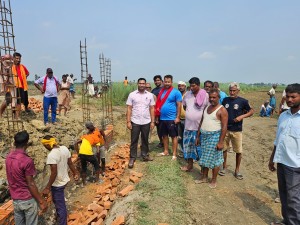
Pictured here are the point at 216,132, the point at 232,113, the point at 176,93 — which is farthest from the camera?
the point at 176,93

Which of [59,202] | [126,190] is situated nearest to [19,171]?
[59,202]

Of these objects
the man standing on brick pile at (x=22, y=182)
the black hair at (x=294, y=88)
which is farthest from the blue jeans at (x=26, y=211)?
the black hair at (x=294, y=88)

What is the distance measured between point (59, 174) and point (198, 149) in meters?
2.57

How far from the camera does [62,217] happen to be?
380 cm

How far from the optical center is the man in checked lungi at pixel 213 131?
4.14 metres

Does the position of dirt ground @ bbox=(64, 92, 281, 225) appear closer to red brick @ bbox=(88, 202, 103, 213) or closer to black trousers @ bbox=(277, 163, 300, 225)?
red brick @ bbox=(88, 202, 103, 213)

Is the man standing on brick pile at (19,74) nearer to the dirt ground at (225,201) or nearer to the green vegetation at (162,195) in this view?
the dirt ground at (225,201)

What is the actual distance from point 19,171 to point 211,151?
2.83m

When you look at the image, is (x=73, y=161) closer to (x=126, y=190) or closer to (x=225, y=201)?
(x=126, y=190)

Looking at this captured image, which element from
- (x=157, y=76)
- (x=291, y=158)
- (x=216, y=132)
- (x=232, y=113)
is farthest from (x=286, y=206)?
(x=157, y=76)

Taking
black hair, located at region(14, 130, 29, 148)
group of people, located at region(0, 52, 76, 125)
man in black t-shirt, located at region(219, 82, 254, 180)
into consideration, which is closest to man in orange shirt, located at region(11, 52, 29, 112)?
group of people, located at region(0, 52, 76, 125)

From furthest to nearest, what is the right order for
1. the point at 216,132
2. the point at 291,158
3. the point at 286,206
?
1. the point at 216,132
2. the point at 286,206
3. the point at 291,158

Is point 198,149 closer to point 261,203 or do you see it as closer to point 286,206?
point 261,203

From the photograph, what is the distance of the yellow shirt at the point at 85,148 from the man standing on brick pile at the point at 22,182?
193cm
